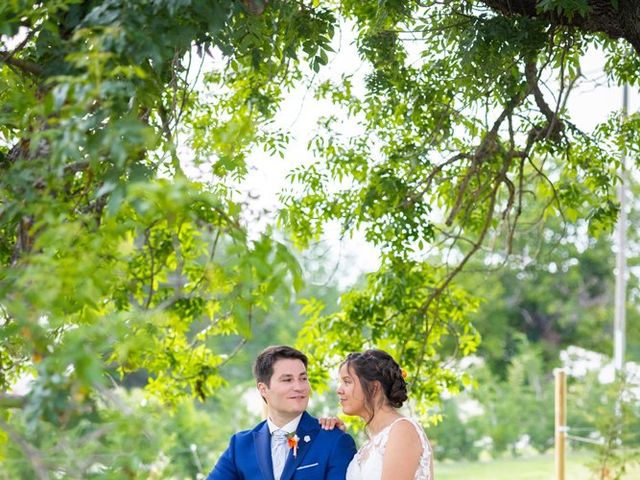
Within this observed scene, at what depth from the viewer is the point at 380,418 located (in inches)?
154

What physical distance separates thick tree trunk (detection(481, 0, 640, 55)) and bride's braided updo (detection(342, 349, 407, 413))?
143 cm

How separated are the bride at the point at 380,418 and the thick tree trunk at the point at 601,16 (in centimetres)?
146

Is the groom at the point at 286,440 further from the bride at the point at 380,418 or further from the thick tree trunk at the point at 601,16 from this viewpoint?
the thick tree trunk at the point at 601,16

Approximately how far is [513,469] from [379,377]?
12.9 meters

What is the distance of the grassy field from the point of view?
48.7 feet

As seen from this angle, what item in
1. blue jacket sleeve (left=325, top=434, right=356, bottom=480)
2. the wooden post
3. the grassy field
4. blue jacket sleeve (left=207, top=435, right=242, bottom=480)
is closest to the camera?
blue jacket sleeve (left=325, top=434, right=356, bottom=480)

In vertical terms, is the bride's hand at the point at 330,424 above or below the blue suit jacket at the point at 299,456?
above

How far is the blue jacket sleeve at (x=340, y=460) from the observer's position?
3871 millimetres

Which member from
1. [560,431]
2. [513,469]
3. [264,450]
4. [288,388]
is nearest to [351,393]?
[288,388]

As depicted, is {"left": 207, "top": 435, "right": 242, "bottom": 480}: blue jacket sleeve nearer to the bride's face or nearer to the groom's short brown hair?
the groom's short brown hair

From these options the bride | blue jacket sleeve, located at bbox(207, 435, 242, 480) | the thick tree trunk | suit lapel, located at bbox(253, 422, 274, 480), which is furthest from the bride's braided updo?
the thick tree trunk

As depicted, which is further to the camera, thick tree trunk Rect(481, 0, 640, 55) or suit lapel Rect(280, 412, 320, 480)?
thick tree trunk Rect(481, 0, 640, 55)

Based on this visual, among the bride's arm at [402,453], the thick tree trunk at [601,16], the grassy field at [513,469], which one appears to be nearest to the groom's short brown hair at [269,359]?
the bride's arm at [402,453]

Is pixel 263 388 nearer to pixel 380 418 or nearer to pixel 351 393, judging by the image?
pixel 351 393
